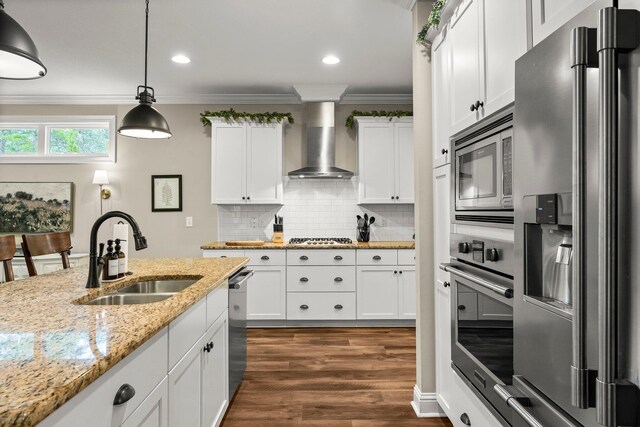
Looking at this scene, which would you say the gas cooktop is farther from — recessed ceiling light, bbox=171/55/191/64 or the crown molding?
recessed ceiling light, bbox=171/55/191/64

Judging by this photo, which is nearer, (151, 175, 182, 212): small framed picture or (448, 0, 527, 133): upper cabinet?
(448, 0, 527, 133): upper cabinet

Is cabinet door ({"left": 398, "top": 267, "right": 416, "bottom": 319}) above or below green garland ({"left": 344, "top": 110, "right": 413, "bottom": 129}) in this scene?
below

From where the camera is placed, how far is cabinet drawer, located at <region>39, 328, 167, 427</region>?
80 cm

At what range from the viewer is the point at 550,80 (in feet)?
3.12

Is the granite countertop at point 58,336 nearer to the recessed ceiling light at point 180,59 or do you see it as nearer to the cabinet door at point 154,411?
the cabinet door at point 154,411

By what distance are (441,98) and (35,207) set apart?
5021 millimetres

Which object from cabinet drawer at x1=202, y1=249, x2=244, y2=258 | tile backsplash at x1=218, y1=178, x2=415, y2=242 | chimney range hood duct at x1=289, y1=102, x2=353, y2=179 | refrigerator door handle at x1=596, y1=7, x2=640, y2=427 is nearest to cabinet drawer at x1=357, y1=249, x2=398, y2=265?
tile backsplash at x1=218, y1=178, x2=415, y2=242

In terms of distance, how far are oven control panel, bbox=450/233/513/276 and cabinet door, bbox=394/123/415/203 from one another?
263 centimetres

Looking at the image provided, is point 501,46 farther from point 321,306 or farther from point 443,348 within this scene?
point 321,306

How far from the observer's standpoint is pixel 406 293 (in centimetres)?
422

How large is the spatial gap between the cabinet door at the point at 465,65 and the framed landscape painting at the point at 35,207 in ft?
15.8

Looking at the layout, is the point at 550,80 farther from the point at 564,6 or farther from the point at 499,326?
the point at 499,326

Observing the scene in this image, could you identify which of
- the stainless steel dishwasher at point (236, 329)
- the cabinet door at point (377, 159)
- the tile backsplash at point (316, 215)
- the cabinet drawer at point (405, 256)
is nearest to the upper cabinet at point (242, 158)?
the tile backsplash at point (316, 215)

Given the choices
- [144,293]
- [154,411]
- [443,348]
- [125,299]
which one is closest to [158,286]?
[144,293]
